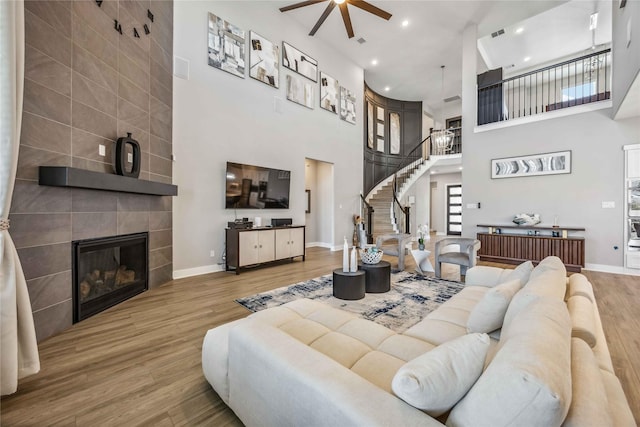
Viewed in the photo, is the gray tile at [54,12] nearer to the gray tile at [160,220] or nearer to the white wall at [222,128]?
the white wall at [222,128]

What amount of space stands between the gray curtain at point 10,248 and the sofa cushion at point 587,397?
2735 mm

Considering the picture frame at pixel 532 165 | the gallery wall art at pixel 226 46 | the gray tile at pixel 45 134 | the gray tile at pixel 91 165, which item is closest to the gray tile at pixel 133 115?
the gray tile at pixel 91 165

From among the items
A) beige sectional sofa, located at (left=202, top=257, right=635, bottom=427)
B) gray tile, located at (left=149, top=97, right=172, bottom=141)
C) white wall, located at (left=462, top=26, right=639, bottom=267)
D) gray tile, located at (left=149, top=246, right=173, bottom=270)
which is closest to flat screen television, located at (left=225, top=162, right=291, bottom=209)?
gray tile, located at (left=149, top=97, right=172, bottom=141)

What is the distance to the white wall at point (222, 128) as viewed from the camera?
455cm

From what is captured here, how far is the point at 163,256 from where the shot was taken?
414 centimetres

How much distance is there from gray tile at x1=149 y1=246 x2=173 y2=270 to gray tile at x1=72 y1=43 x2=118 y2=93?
7.14ft

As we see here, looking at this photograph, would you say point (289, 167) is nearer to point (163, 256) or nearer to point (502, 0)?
point (163, 256)

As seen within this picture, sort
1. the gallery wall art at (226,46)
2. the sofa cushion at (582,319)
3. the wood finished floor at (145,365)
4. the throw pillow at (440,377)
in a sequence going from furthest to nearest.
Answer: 1. the gallery wall art at (226,46)
2. the wood finished floor at (145,365)
3. the sofa cushion at (582,319)
4. the throw pillow at (440,377)

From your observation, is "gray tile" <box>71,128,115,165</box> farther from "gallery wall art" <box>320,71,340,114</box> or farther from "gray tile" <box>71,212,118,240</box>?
"gallery wall art" <box>320,71,340,114</box>

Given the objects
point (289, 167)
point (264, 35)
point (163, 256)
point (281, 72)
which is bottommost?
point (163, 256)

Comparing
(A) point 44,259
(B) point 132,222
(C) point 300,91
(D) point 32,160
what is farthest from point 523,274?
(C) point 300,91

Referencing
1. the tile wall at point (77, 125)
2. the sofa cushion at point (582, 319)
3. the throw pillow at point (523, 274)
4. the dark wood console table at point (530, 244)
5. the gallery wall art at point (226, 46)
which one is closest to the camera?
the sofa cushion at point (582, 319)

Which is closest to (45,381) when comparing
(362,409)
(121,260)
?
(121,260)

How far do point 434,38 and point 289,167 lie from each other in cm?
518
